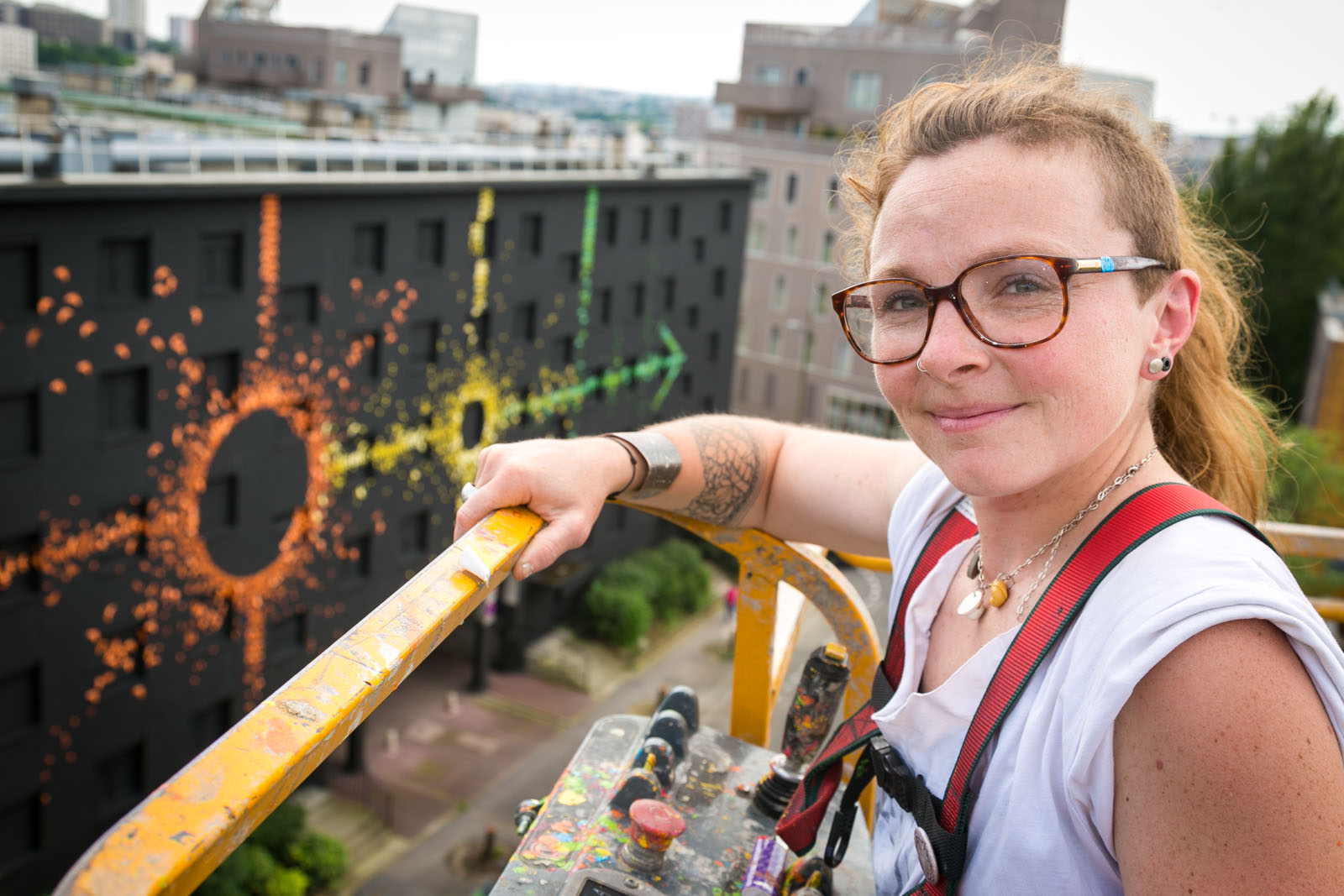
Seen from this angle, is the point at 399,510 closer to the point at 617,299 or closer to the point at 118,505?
the point at 118,505

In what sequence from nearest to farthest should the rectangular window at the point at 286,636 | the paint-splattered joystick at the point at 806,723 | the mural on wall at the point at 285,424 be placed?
the paint-splattered joystick at the point at 806,723, the mural on wall at the point at 285,424, the rectangular window at the point at 286,636

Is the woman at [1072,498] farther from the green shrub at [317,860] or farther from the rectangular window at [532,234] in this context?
the rectangular window at [532,234]

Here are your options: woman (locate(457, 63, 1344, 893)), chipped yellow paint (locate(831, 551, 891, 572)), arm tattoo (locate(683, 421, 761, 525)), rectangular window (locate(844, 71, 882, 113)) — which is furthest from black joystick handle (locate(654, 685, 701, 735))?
rectangular window (locate(844, 71, 882, 113))

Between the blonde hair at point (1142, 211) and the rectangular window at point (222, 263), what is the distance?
49.0 feet

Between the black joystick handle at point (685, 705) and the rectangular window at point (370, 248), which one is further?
the rectangular window at point (370, 248)

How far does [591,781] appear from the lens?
2.79 meters

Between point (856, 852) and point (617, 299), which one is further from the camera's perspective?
point (617, 299)

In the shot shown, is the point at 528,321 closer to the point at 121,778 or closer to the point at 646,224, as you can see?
the point at 646,224

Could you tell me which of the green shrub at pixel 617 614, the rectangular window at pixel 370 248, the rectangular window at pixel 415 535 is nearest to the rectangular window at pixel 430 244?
the rectangular window at pixel 370 248

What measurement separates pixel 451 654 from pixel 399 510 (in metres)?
7.41

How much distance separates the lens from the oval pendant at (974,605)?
2449 millimetres

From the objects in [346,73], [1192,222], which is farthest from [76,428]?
[346,73]

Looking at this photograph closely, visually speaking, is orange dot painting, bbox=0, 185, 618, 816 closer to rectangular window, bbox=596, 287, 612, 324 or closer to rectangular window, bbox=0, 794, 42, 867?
rectangular window, bbox=0, 794, 42, 867

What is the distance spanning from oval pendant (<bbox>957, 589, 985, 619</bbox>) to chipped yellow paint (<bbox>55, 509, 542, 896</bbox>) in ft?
3.69
